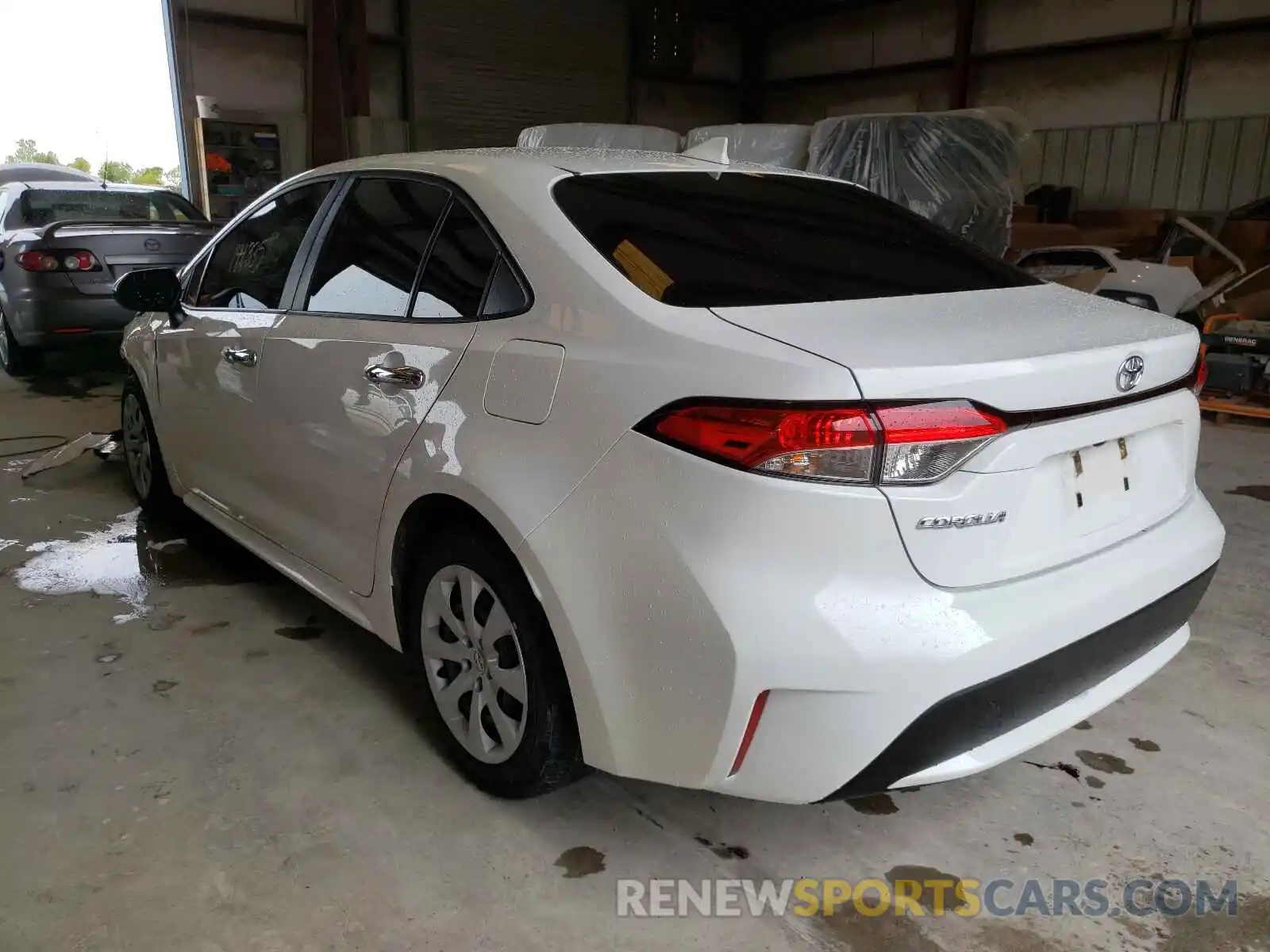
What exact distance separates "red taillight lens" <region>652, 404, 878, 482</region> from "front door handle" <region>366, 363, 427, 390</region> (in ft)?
2.35

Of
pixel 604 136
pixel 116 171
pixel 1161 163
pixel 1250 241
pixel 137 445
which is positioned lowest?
pixel 137 445

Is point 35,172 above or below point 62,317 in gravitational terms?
above

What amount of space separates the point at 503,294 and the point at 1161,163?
11.1 metres

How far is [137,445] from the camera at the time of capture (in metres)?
3.38

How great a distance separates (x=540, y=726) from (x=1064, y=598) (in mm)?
888

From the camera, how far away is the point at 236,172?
10.3m

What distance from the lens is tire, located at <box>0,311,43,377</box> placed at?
20.0 ft

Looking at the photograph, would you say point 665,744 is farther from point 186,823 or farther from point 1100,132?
point 1100,132

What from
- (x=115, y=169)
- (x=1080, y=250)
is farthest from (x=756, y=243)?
(x=115, y=169)

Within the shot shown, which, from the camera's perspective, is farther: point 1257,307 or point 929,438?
point 1257,307

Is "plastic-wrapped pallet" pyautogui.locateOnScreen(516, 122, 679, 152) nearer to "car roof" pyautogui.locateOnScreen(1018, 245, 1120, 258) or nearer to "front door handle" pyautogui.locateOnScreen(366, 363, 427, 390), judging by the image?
"car roof" pyautogui.locateOnScreen(1018, 245, 1120, 258)

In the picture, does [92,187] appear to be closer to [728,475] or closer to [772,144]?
[772,144]

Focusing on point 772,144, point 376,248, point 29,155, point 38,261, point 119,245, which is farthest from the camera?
point 29,155

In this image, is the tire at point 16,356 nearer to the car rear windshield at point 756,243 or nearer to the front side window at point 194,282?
the front side window at point 194,282
